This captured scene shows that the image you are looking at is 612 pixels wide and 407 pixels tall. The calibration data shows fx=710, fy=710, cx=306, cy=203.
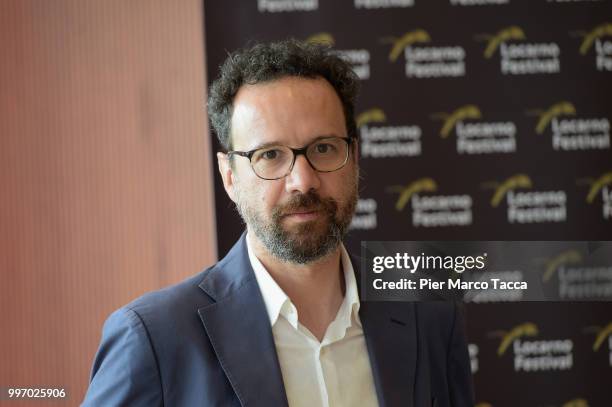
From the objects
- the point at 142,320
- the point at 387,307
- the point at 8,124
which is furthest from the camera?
the point at 8,124

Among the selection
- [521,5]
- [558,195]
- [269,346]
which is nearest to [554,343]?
[558,195]

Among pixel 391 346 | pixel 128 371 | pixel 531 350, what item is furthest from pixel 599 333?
pixel 128 371

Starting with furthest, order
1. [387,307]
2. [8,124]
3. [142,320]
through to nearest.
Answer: [8,124] → [387,307] → [142,320]

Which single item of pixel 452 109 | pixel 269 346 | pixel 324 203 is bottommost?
pixel 269 346

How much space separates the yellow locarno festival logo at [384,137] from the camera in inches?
109

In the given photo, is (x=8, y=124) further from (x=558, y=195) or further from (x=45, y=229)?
(x=558, y=195)

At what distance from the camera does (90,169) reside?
2.69m

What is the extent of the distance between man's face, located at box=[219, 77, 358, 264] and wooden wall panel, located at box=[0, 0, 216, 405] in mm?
1389

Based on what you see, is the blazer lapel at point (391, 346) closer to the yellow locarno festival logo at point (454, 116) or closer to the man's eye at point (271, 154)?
the man's eye at point (271, 154)

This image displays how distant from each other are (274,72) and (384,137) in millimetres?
1463

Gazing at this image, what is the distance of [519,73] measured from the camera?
9.22ft

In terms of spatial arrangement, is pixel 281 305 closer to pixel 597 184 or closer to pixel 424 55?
pixel 424 55

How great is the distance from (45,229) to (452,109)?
1.63 m

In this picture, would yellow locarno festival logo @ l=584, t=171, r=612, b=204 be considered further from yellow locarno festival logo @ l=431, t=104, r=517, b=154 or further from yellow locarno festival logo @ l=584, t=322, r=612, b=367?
yellow locarno festival logo @ l=584, t=322, r=612, b=367
